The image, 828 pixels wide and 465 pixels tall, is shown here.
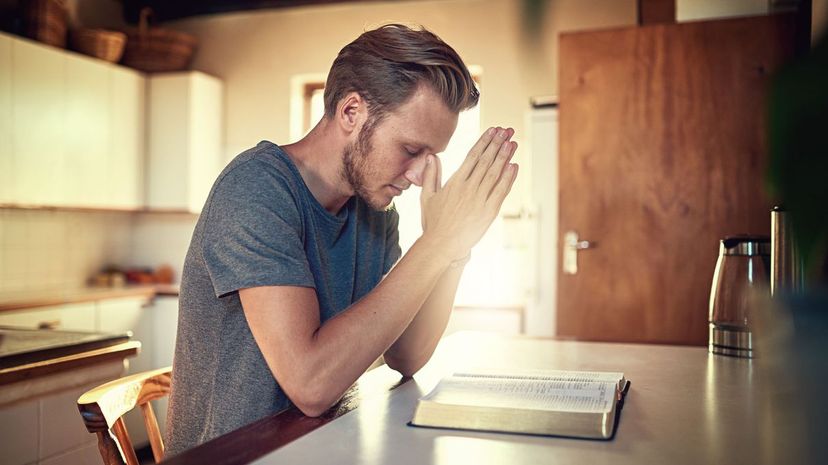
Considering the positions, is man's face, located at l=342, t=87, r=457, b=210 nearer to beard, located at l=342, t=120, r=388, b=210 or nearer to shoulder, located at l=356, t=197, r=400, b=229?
beard, located at l=342, t=120, r=388, b=210

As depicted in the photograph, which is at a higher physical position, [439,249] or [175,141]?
[175,141]

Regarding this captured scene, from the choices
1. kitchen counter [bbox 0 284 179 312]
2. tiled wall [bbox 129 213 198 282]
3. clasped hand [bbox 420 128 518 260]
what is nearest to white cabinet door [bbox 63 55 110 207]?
kitchen counter [bbox 0 284 179 312]

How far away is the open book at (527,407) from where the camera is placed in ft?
2.93

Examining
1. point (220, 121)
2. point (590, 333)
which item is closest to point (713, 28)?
point (590, 333)

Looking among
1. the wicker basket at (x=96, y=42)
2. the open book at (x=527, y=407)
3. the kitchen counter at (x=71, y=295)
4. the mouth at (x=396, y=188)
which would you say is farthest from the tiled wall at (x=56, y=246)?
the open book at (x=527, y=407)

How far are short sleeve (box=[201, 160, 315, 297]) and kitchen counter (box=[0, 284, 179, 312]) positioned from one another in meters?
2.59

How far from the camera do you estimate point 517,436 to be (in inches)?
35.4

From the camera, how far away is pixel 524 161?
14.0 feet

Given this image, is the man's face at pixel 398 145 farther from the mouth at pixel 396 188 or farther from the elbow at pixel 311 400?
the elbow at pixel 311 400

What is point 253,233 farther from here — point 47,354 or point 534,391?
point 47,354

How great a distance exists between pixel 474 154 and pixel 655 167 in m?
2.03

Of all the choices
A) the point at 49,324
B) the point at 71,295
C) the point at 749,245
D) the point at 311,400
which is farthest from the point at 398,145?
Answer: the point at 71,295

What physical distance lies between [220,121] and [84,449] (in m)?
3.15

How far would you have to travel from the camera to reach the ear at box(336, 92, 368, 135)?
1336 mm
